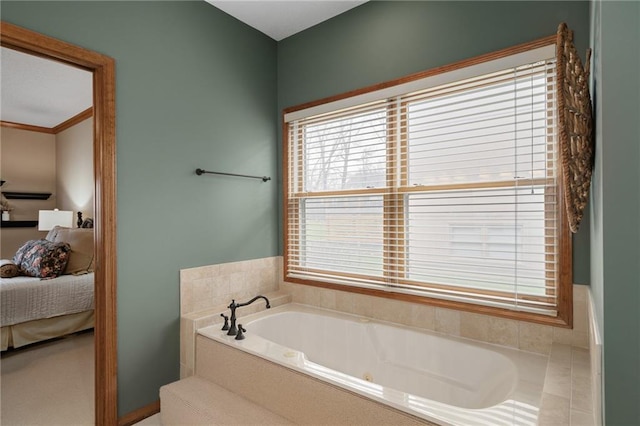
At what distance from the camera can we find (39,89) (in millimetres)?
4020

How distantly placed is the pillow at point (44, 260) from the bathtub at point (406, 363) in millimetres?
2493

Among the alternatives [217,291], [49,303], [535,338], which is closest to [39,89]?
[49,303]

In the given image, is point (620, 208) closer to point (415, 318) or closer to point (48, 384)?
point (415, 318)

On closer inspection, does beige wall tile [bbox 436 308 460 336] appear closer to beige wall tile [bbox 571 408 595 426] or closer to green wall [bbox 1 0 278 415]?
beige wall tile [bbox 571 408 595 426]

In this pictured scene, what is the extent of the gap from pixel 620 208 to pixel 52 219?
6268 mm

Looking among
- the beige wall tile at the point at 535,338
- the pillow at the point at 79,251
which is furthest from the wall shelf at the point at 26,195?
the beige wall tile at the point at 535,338

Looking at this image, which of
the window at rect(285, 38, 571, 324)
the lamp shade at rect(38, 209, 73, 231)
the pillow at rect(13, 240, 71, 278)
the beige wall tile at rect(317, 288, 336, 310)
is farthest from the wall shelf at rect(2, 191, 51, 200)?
the beige wall tile at rect(317, 288, 336, 310)

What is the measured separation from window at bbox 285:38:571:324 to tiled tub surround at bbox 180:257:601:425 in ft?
0.27

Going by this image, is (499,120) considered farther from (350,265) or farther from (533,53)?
(350,265)

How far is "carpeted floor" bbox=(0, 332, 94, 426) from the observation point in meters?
2.24

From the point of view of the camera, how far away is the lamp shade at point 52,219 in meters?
A: 5.01

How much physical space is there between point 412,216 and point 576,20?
141 cm

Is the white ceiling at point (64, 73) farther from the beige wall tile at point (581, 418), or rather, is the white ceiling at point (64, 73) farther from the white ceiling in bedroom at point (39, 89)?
the beige wall tile at point (581, 418)

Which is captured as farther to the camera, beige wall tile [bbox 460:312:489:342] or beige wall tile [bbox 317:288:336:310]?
beige wall tile [bbox 317:288:336:310]
